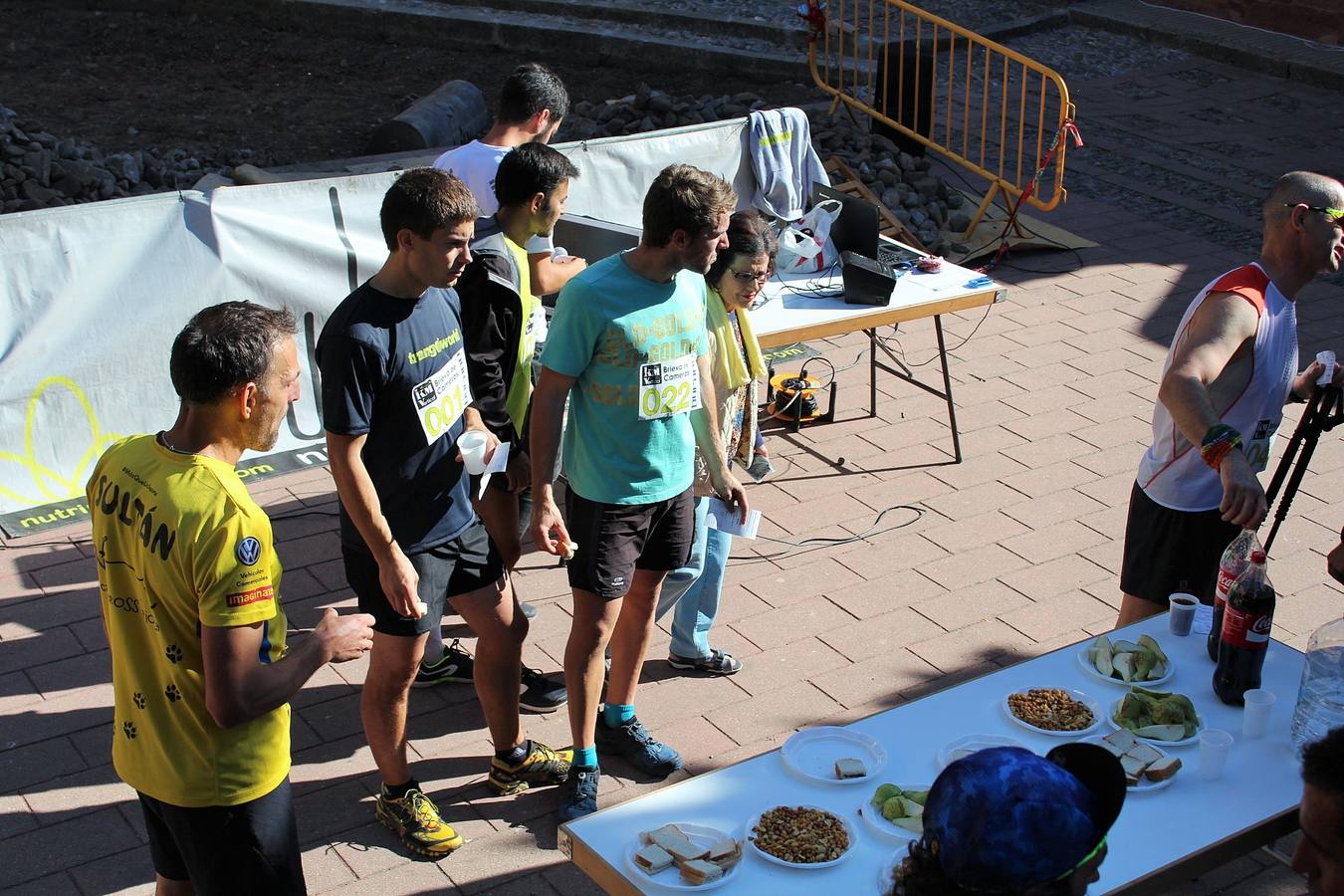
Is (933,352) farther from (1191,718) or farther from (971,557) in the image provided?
(1191,718)

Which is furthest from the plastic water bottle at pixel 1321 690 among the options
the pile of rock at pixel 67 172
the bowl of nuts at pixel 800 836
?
the pile of rock at pixel 67 172

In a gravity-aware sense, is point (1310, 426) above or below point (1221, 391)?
Answer: below

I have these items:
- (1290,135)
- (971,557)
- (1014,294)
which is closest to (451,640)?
(971,557)

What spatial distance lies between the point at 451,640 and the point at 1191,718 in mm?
2908

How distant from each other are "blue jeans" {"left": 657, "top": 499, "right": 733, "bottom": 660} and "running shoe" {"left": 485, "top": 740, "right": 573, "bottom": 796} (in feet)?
2.21

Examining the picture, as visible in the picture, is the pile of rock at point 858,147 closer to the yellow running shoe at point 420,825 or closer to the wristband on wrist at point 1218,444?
the wristband on wrist at point 1218,444

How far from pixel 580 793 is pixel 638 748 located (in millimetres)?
336

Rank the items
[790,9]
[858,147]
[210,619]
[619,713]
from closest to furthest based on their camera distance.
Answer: [210,619] < [619,713] < [858,147] < [790,9]

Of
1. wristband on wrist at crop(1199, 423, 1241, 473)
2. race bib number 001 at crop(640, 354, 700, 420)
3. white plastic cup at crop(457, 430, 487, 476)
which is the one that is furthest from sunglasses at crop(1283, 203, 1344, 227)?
white plastic cup at crop(457, 430, 487, 476)

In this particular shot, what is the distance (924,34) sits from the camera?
14.4m

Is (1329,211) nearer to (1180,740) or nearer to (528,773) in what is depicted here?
(1180,740)

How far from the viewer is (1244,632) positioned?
3.32 m

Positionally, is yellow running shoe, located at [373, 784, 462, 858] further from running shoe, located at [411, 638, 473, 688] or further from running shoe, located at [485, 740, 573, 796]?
running shoe, located at [411, 638, 473, 688]

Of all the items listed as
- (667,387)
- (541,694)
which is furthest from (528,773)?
(667,387)
